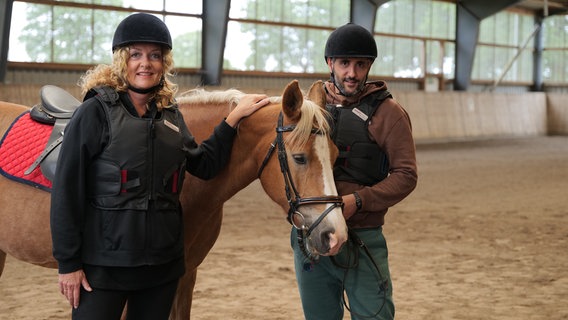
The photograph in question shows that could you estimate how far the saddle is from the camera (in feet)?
9.82

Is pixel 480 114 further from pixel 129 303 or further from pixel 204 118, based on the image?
pixel 129 303

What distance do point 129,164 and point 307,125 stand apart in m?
0.68

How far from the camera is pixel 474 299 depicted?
4.97m

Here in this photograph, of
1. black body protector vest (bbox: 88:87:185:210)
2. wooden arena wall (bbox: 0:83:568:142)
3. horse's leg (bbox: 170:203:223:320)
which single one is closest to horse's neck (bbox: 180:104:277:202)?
horse's leg (bbox: 170:203:223:320)

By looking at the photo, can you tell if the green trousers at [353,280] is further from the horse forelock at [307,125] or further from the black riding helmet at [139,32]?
the black riding helmet at [139,32]

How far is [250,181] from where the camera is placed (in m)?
2.87

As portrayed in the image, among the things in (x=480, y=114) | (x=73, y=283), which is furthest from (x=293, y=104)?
(x=480, y=114)

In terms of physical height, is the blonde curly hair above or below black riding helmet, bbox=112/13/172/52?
below

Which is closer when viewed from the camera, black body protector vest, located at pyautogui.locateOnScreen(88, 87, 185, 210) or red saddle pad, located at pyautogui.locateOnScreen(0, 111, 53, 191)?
black body protector vest, located at pyautogui.locateOnScreen(88, 87, 185, 210)

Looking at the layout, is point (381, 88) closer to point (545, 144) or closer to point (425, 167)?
point (425, 167)

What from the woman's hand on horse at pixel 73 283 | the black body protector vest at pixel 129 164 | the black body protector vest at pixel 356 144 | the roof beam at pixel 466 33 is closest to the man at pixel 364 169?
the black body protector vest at pixel 356 144

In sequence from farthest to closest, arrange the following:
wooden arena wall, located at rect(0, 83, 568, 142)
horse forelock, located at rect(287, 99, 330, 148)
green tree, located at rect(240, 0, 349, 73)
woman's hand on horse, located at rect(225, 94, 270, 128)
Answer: wooden arena wall, located at rect(0, 83, 568, 142) < green tree, located at rect(240, 0, 349, 73) < woman's hand on horse, located at rect(225, 94, 270, 128) < horse forelock, located at rect(287, 99, 330, 148)

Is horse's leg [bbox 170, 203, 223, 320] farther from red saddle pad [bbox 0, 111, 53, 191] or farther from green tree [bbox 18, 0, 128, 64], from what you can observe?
green tree [bbox 18, 0, 128, 64]

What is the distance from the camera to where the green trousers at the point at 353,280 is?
108 inches
